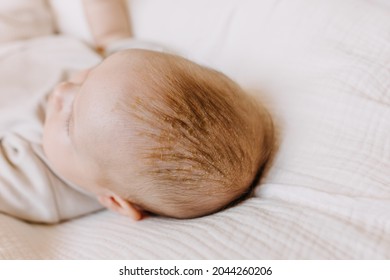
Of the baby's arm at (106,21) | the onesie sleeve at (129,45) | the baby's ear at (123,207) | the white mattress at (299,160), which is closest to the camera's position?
the white mattress at (299,160)

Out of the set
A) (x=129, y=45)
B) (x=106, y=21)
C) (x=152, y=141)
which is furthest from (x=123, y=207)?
(x=106, y=21)

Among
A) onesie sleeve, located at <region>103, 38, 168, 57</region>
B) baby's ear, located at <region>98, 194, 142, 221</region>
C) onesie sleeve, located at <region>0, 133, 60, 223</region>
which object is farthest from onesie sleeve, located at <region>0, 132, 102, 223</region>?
onesie sleeve, located at <region>103, 38, 168, 57</region>

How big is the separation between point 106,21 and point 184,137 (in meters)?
0.67

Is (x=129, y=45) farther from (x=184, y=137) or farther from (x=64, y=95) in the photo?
(x=184, y=137)

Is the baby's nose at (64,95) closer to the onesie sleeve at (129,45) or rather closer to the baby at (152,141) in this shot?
the baby at (152,141)

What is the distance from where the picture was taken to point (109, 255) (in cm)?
64

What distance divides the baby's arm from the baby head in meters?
0.48

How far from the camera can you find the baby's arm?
118 centimetres

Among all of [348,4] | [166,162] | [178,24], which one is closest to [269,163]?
[166,162]

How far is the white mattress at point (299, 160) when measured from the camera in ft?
1.96

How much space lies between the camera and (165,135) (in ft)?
2.06

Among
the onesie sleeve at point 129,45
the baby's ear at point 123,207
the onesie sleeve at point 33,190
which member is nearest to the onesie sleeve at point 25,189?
the onesie sleeve at point 33,190

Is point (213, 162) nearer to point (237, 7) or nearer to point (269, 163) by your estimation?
point (269, 163)
